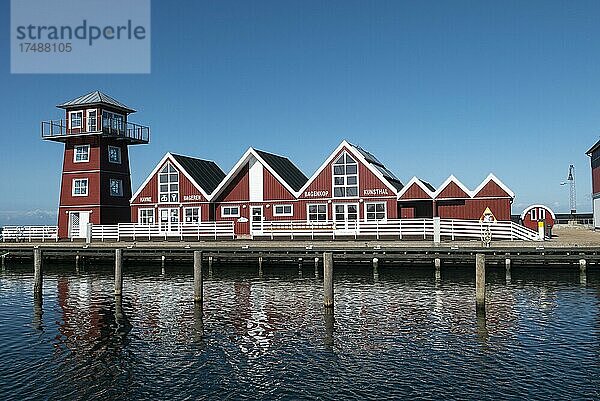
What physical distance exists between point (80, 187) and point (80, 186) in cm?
9

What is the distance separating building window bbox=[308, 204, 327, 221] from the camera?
1709 inches

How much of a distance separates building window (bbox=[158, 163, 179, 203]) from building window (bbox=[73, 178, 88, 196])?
20.3 feet

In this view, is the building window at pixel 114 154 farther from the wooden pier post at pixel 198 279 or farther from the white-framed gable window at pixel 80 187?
the wooden pier post at pixel 198 279

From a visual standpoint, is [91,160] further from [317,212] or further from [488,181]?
[488,181]

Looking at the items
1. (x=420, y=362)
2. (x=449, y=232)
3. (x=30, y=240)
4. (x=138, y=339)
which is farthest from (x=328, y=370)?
(x=30, y=240)

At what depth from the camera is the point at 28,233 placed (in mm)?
48219

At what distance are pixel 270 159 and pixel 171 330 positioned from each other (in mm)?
30658

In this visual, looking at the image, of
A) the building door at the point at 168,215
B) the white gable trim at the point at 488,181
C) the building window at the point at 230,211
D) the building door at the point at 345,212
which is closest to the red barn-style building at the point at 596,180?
the white gable trim at the point at 488,181

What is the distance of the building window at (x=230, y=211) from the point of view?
45.9 m

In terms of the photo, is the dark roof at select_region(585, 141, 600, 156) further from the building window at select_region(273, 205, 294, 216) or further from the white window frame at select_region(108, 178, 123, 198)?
the white window frame at select_region(108, 178, 123, 198)

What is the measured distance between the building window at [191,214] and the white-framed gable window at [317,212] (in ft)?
30.6

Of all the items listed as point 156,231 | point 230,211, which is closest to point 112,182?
point 156,231

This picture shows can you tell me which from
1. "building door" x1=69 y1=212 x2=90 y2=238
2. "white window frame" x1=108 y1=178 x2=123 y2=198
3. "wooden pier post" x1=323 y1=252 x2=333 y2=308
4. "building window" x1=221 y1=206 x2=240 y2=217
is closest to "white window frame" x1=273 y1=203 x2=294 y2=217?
"building window" x1=221 y1=206 x2=240 y2=217

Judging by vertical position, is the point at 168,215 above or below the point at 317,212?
below
